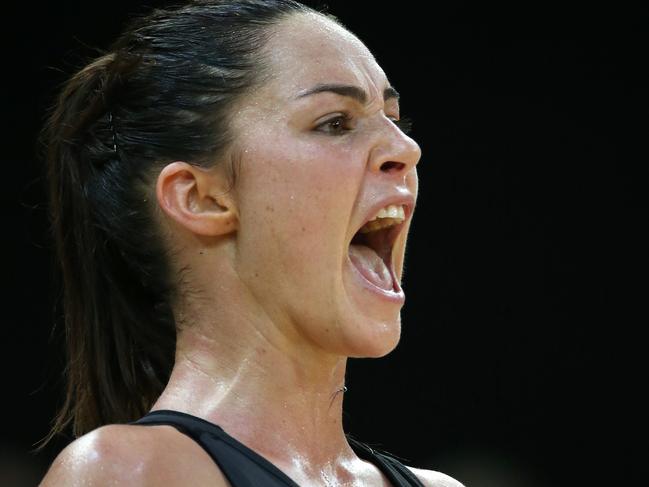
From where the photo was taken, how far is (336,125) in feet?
4.62

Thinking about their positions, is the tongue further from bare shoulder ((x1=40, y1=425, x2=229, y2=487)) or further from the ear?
bare shoulder ((x1=40, y1=425, x2=229, y2=487))

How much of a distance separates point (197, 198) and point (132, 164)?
11 cm

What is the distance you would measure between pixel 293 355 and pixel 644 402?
1723mm

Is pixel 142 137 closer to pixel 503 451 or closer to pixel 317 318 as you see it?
pixel 317 318

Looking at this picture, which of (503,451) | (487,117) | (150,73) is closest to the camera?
(150,73)

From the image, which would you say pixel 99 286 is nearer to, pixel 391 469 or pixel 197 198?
Answer: pixel 197 198

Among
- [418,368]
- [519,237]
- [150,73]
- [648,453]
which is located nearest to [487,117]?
[519,237]

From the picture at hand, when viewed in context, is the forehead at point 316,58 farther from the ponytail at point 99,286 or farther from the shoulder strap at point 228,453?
the shoulder strap at point 228,453

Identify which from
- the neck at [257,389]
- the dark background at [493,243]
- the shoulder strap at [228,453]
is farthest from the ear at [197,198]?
the dark background at [493,243]

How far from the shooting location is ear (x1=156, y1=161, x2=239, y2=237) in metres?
1.41

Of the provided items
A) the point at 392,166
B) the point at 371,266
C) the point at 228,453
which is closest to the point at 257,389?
the point at 228,453

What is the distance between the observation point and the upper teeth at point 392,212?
4.63 ft

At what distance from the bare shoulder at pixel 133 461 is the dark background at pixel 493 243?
4.97 ft

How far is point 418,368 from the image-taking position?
2.89 meters
